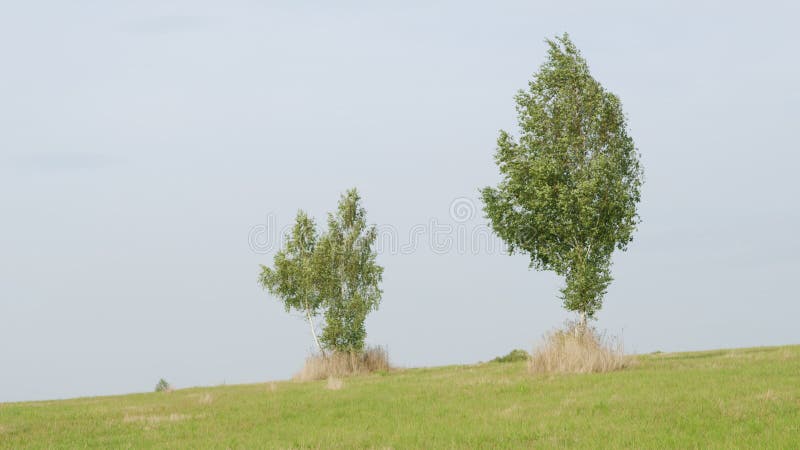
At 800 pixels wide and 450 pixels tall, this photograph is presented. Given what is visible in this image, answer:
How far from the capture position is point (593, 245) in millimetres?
32875

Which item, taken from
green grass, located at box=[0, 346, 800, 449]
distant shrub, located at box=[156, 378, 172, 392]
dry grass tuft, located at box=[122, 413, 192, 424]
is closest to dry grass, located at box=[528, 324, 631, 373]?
green grass, located at box=[0, 346, 800, 449]

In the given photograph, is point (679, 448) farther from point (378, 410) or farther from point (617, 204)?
point (617, 204)

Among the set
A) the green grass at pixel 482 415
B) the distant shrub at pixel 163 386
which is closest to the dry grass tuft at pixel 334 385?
the green grass at pixel 482 415

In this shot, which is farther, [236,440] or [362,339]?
[362,339]

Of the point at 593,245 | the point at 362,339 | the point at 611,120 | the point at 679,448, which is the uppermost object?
the point at 611,120

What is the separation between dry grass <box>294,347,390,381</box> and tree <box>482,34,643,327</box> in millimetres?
10108

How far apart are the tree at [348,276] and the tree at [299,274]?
588mm

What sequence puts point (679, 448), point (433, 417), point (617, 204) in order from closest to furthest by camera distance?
point (679, 448), point (433, 417), point (617, 204)

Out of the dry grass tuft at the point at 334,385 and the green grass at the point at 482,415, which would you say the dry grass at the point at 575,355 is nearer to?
the green grass at the point at 482,415

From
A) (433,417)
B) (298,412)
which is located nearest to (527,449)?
(433,417)

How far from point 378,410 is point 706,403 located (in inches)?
315

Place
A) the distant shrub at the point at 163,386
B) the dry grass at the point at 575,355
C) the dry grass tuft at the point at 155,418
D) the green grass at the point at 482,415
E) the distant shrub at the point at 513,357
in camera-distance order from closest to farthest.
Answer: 1. the green grass at the point at 482,415
2. the dry grass tuft at the point at 155,418
3. the dry grass at the point at 575,355
4. the distant shrub at the point at 163,386
5. the distant shrub at the point at 513,357

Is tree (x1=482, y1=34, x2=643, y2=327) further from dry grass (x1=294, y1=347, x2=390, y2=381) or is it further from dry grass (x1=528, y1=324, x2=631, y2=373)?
dry grass (x1=294, y1=347, x2=390, y2=381)

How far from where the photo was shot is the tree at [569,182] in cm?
3228
